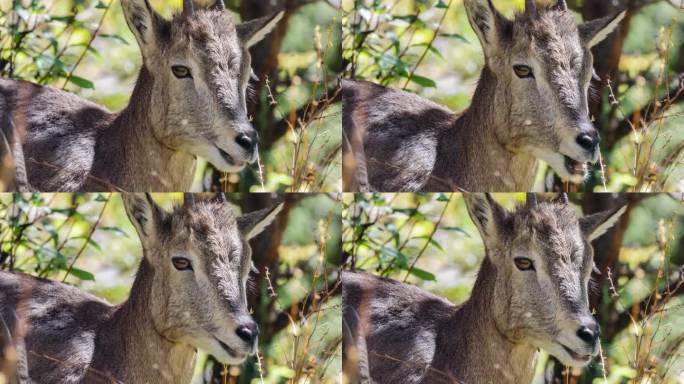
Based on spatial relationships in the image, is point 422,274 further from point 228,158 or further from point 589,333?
point 228,158

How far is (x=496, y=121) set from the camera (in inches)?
177

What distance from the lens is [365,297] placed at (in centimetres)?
457

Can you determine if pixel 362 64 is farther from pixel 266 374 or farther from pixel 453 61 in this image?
pixel 266 374

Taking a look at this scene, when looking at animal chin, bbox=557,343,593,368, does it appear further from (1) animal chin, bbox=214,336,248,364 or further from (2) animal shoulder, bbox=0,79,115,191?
Answer: (2) animal shoulder, bbox=0,79,115,191

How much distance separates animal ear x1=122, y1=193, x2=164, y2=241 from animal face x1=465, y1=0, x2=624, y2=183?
135 cm

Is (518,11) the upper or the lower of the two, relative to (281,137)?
upper

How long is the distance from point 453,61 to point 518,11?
313 millimetres

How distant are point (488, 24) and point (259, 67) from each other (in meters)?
0.90

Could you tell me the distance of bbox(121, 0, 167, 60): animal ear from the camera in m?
4.45

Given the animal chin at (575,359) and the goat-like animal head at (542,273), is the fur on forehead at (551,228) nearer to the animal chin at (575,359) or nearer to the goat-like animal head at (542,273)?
the goat-like animal head at (542,273)

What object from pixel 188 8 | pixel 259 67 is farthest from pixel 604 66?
pixel 188 8

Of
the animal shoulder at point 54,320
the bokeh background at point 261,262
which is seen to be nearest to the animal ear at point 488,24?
the bokeh background at point 261,262

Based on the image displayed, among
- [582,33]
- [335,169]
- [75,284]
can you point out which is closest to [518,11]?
[582,33]

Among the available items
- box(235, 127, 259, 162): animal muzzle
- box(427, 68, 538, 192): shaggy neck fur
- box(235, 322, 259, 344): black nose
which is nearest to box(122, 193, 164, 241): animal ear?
box(235, 127, 259, 162): animal muzzle
